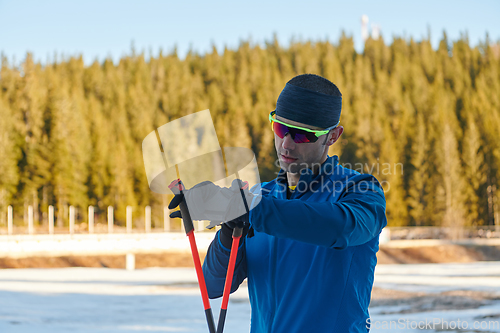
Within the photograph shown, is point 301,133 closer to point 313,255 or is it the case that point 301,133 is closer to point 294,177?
point 294,177

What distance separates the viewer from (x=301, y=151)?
4.31ft

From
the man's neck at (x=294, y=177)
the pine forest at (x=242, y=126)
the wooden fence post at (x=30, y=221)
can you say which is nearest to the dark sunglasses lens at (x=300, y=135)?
the man's neck at (x=294, y=177)

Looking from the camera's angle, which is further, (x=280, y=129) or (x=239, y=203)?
(x=280, y=129)

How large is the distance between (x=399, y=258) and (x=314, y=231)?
27319 mm

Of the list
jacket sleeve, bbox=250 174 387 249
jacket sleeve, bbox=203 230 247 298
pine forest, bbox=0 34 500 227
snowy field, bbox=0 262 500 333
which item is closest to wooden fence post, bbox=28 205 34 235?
pine forest, bbox=0 34 500 227

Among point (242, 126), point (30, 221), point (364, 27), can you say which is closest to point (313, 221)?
point (30, 221)

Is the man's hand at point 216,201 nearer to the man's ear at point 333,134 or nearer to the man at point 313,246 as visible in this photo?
the man at point 313,246

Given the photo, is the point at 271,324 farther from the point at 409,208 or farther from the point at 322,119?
the point at 409,208

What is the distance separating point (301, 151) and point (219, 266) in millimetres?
429

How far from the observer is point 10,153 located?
46.0 m

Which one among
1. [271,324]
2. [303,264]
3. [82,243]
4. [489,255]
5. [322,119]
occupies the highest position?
[322,119]

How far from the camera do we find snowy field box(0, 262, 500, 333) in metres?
6.65

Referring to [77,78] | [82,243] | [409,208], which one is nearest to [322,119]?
[82,243]

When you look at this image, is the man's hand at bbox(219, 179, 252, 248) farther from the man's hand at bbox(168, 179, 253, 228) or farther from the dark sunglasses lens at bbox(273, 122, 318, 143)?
the dark sunglasses lens at bbox(273, 122, 318, 143)
